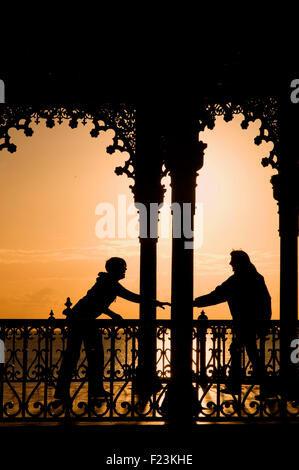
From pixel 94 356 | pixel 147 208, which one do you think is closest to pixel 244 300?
pixel 94 356

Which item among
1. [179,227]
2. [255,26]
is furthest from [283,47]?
[179,227]

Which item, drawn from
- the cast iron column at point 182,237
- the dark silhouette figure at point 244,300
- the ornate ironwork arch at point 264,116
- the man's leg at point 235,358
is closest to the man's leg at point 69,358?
the cast iron column at point 182,237

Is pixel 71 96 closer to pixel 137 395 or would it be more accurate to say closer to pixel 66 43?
pixel 66 43

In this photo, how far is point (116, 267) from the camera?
1005cm

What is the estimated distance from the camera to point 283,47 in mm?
9742

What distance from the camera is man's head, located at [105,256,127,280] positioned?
1002 cm

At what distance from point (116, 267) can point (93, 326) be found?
1.12m

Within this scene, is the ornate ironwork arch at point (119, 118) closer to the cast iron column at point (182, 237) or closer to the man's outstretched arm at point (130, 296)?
the cast iron column at point (182, 237)

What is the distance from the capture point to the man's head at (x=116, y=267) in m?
10.0

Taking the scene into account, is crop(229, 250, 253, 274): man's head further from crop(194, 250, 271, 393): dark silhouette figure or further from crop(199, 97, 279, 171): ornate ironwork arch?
crop(199, 97, 279, 171): ornate ironwork arch

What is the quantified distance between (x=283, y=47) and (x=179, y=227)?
114 inches

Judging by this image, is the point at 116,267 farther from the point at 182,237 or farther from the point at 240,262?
the point at 240,262

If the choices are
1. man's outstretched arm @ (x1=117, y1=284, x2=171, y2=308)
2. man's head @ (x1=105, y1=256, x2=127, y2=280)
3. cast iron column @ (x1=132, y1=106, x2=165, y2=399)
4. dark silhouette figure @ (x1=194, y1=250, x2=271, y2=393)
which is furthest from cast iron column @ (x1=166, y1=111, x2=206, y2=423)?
cast iron column @ (x1=132, y1=106, x2=165, y2=399)

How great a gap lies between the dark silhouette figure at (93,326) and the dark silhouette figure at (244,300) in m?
1.11
